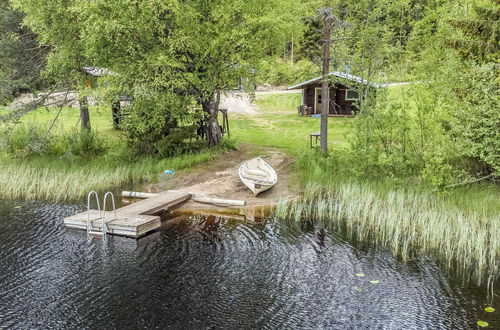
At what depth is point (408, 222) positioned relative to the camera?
13281mm

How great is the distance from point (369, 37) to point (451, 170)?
6.11 m

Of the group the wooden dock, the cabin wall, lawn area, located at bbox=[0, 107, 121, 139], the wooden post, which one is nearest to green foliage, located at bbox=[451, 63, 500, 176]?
the wooden dock

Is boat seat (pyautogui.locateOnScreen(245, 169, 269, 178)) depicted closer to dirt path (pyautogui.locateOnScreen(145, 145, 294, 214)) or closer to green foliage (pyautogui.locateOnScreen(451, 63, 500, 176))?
dirt path (pyautogui.locateOnScreen(145, 145, 294, 214))

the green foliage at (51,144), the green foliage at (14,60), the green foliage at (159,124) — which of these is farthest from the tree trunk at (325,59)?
the green foliage at (14,60)

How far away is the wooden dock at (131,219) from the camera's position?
13.1 meters

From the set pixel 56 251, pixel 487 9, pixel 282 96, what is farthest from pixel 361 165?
pixel 282 96

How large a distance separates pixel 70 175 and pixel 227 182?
6.54m

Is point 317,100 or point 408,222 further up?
point 317,100

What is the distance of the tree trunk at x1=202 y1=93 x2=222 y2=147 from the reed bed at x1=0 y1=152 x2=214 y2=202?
125 cm

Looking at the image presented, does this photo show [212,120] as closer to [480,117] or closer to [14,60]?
[480,117]

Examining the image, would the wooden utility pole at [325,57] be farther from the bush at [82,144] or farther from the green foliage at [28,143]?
the green foliage at [28,143]

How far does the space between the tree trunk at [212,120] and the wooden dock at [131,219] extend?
696 centimetres

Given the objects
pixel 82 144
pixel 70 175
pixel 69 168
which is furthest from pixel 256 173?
pixel 82 144

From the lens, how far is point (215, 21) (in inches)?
762
